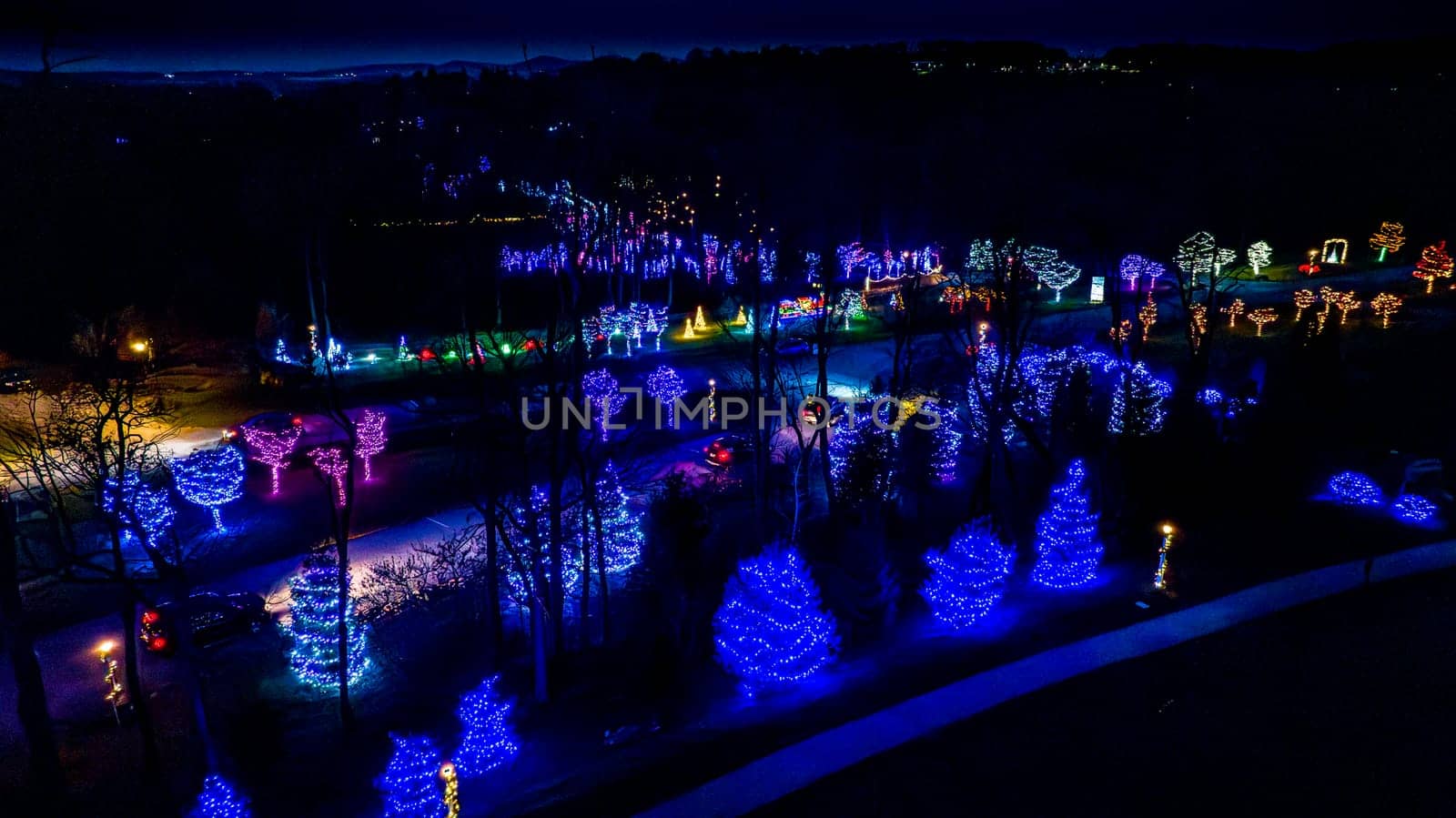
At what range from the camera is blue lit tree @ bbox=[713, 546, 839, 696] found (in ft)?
34.7

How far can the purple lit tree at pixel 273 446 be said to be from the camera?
714 inches

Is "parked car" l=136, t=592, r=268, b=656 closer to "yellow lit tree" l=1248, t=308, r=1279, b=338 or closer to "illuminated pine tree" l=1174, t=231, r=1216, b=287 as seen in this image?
"illuminated pine tree" l=1174, t=231, r=1216, b=287

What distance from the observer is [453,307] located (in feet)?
48.0

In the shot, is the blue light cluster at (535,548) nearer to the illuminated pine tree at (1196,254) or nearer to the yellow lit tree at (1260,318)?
the illuminated pine tree at (1196,254)

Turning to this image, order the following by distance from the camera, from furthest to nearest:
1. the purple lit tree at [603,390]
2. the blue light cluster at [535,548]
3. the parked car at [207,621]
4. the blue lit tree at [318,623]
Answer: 1. the purple lit tree at [603,390]
2. the parked car at [207,621]
3. the blue lit tree at [318,623]
4. the blue light cluster at [535,548]

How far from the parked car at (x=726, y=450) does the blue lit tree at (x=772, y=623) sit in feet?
26.5

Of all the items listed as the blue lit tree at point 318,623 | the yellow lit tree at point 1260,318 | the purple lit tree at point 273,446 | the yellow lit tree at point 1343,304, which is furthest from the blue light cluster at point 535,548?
the yellow lit tree at point 1343,304

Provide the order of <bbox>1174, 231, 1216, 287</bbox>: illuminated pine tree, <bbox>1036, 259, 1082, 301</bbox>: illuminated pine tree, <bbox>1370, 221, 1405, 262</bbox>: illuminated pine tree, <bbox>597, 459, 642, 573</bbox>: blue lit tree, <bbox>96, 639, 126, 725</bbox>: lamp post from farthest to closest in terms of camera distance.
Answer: <bbox>1370, 221, 1405, 262</bbox>: illuminated pine tree < <bbox>1036, 259, 1082, 301</bbox>: illuminated pine tree < <bbox>1174, 231, 1216, 287</bbox>: illuminated pine tree < <bbox>597, 459, 642, 573</bbox>: blue lit tree < <bbox>96, 639, 126, 725</bbox>: lamp post

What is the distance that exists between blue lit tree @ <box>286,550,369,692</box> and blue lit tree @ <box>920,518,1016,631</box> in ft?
26.8

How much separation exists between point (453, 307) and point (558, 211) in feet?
10.00

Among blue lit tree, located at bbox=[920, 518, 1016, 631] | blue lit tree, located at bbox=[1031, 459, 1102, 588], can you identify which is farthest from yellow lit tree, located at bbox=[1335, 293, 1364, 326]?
blue lit tree, located at bbox=[920, 518, 1016, 631]

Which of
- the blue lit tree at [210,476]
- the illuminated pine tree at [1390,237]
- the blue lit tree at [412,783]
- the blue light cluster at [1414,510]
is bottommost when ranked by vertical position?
the blue lit tree at [412,783]

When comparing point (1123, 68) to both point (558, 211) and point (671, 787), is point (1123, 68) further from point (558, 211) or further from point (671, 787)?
point (671, 787)

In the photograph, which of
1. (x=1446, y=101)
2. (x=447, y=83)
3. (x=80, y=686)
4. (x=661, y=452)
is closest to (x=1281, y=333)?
(x=1446, y=101)
